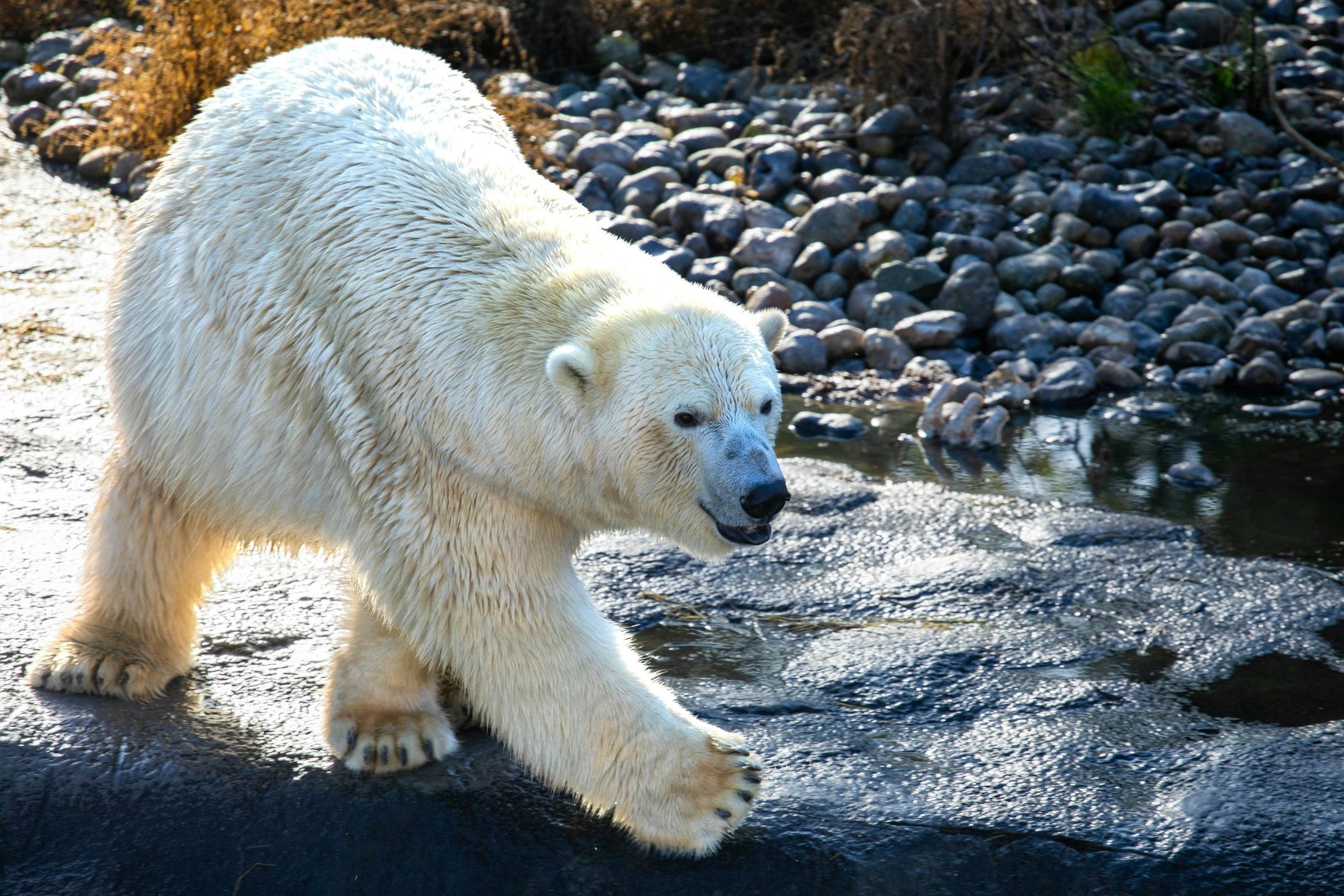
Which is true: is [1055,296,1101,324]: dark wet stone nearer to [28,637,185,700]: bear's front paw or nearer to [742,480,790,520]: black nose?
[742,480,790,520]: black nose

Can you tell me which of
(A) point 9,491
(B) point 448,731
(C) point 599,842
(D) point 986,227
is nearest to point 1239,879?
(C) point 599,842

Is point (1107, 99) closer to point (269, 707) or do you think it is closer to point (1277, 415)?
point (1277, 415)

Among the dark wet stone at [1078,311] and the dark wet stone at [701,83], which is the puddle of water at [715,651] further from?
the dark wet stone at [701,83]

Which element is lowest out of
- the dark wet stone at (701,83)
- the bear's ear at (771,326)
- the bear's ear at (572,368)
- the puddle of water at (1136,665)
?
the dark wet stone at (701,83)

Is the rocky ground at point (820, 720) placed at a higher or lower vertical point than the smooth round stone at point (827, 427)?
higher

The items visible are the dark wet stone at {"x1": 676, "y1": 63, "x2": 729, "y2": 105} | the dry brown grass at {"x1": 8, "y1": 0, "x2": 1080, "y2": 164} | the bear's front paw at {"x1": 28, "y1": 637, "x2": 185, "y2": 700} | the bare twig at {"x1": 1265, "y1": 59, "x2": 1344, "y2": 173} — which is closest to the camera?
the bear's front paw at {"x1": 28, "y1": 637, "x2": 185, "y2": 700}

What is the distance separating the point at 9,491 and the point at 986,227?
5.62m

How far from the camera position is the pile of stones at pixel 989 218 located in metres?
6.68

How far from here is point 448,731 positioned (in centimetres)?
294

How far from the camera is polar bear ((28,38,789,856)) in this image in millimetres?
2678

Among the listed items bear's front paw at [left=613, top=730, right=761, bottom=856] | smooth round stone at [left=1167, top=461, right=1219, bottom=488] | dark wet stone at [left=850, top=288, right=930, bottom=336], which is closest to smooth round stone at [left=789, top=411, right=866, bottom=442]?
dark wet stone at [left=850, top=288, right=930, bottom=336]

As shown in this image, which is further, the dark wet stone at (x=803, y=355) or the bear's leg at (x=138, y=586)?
the dark wet stone at (x=803, y=355)

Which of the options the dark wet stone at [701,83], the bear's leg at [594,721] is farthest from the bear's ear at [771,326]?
→ the dark wet stone at [701,83]

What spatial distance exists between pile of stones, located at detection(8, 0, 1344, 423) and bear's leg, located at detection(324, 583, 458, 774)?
3637 mm
